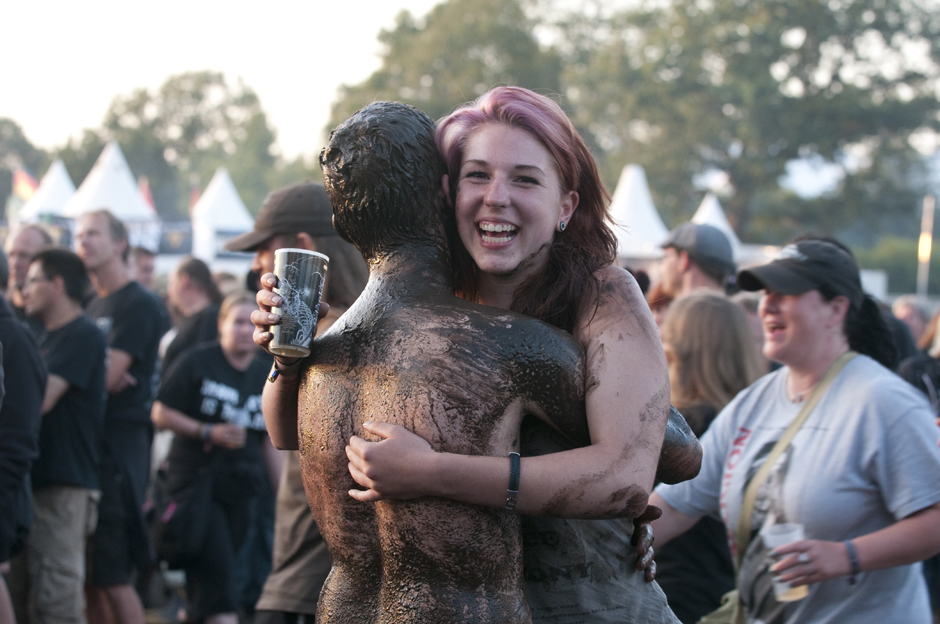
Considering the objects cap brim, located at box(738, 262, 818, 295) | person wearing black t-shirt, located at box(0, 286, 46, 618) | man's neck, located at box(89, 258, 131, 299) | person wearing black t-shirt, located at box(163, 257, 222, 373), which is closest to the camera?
cap brim, located at box(738, 262, 818, 295)

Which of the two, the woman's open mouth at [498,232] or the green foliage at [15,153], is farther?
the green foliage at [15,153]

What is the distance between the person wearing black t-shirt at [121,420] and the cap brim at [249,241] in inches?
72.9

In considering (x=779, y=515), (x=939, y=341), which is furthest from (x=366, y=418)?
(x=939, y=341)

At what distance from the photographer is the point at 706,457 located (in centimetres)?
304

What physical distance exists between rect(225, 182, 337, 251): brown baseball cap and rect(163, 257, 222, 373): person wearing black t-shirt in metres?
3.26

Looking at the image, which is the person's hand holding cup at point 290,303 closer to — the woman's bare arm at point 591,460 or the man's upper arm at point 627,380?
the woman's bare arm at point 591,460

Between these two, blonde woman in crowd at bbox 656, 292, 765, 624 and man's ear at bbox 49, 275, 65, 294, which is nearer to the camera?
blonde woman in crowd at bbox 656, 292, 765, 624

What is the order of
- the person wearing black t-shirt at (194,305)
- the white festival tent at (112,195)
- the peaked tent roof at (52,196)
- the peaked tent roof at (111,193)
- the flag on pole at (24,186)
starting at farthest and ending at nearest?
the flag on pole at (24,186) → the peaked tent roof at (52,196) → the peaked tent roof at (111,193) → the white festival tent at (112,195) → the person wearing black t-shirt at (194,305)

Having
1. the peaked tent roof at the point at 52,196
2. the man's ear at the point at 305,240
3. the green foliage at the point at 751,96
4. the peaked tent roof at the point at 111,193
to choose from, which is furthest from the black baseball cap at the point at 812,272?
the green foliage at the point at 751,96

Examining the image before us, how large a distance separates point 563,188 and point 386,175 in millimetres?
371

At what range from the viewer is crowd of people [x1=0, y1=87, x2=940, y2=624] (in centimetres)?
156

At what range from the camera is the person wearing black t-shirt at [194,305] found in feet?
20.4

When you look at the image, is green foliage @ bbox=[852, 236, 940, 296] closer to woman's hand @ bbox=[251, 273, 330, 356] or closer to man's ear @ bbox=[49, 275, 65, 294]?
man's ear @ bbox=[49, 275, 65, 294]

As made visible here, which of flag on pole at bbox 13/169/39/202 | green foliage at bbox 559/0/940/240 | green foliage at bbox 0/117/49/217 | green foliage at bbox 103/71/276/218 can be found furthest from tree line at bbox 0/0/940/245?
green foliage at bbox 0/117/49/217
